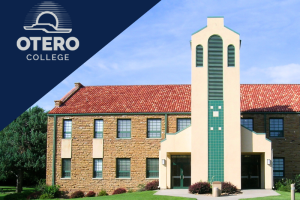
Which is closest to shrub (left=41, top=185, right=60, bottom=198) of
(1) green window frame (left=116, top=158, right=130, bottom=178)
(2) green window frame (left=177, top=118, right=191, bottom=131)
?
(1) green window frame (left=116, top=158, right=130, bottom=178)

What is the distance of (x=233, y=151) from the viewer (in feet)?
92.2

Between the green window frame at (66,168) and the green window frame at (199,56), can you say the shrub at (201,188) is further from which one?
the green window frame at (66,168)

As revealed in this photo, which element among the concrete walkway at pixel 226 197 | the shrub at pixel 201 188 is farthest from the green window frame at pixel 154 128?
the shrub at pixel 201 188

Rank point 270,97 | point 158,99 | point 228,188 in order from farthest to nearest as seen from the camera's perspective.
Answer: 1. point 158,99
2. point 270,97
3. point 228,188

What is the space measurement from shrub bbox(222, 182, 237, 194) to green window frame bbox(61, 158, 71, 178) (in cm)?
1432

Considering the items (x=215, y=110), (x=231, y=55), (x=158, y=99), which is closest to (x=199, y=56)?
(x=231, y=55)

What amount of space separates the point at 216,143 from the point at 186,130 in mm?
2426

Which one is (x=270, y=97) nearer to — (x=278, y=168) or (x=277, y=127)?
(x=277, y=127)

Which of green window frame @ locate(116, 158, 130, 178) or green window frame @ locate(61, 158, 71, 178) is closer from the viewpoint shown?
green window frame @ locate(116, 158, 130, 178)

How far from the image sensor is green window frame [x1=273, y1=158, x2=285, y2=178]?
107ft

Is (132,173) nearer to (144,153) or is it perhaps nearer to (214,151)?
(144,153)

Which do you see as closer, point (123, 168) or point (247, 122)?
point (247, 122)

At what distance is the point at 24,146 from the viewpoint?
1745 inches

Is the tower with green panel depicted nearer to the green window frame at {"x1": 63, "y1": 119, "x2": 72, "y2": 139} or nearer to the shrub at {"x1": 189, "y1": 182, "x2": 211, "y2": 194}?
the shrub at {"x1": 189, "y1": 182, "x2": 211, "y2": 194}
